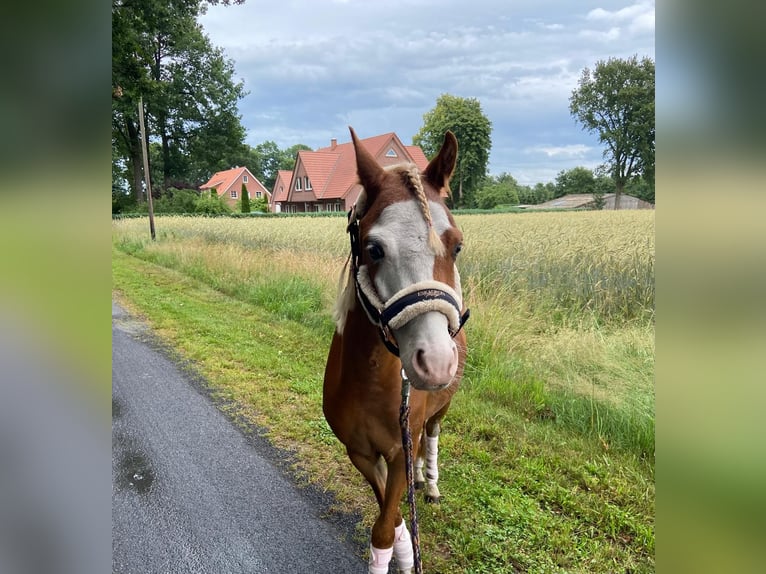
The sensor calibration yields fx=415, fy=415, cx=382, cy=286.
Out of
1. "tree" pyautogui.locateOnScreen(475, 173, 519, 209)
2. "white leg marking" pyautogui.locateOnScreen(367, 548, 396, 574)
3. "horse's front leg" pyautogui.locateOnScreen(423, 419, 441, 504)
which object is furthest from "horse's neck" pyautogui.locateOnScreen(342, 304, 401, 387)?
"tree" pyautogui.locateOnScreen(475, 173, 519, 209)

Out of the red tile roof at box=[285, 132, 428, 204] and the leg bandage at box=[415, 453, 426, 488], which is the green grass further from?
the red tile roof at box=[285, 132, 428, 204]

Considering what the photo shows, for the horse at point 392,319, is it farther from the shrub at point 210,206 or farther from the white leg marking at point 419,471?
the shrub at point 210,206

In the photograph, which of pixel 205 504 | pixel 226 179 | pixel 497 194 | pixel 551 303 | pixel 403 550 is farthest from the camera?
pixel 226 179

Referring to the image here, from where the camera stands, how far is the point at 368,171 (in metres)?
1.72

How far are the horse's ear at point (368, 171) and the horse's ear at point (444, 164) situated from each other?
0.74 feet

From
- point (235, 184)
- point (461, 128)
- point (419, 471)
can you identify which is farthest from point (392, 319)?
point (235, 184)

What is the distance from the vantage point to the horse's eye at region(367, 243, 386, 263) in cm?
153

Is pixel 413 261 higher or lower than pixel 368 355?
higher

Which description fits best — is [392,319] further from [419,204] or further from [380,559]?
[380,559]

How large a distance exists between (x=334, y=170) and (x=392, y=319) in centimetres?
639

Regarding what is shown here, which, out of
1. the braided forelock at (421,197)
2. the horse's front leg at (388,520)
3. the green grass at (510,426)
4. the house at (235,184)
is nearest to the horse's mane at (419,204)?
the braided forelock at (421,197)

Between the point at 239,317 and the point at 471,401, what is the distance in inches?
191
